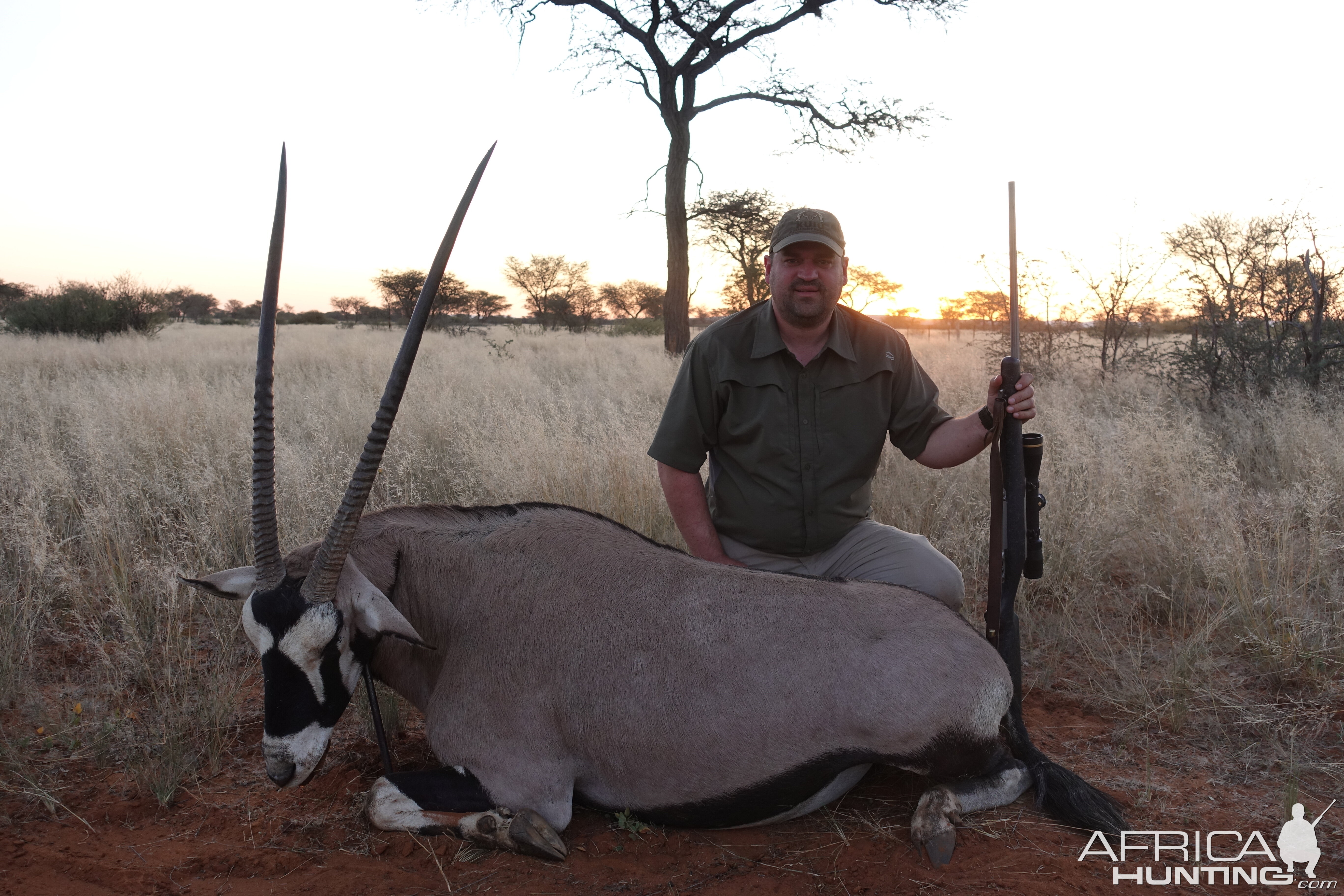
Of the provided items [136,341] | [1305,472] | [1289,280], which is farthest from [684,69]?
[1305,472]

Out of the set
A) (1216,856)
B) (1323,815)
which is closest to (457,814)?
(1216,856)

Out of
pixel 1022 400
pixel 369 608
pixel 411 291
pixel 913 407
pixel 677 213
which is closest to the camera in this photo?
pixel 369 608

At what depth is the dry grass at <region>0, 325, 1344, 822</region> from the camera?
11.0ft

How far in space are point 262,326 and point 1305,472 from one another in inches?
256

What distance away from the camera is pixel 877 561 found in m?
3.55

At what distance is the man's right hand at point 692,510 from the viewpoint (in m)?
3.72

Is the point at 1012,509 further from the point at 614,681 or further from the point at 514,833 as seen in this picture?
the point at 514,833

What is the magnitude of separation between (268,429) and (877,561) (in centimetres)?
244

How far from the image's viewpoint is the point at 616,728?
2523 mm

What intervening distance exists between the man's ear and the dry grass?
1122mm

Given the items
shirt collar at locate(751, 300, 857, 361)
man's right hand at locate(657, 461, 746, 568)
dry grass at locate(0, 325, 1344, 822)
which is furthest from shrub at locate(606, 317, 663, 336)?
man's right hand at locate(657, 461, 746, 568)

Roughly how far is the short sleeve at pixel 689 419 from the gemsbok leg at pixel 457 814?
1644 mm

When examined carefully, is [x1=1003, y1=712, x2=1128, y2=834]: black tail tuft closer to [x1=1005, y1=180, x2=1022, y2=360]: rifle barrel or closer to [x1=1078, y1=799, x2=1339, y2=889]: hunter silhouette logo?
[x1=1078, y1=799, x2=1339, y2=889]: hunter silhouette logo

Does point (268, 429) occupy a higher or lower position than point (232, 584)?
higher
